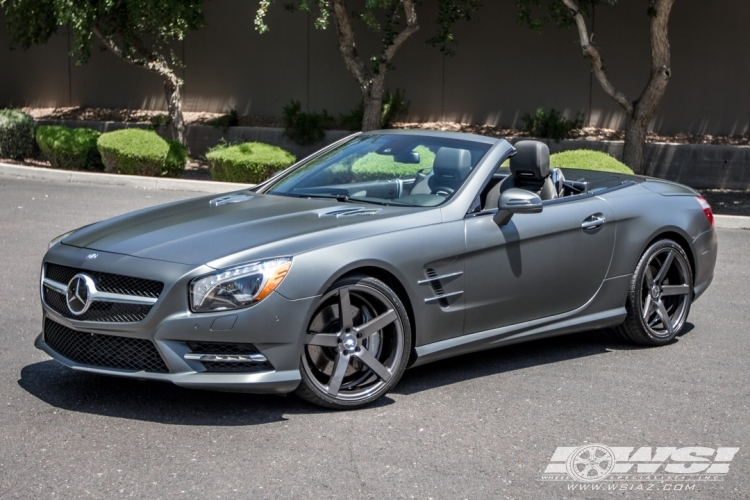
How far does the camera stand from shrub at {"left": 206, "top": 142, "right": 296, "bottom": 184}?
16500 millimetres

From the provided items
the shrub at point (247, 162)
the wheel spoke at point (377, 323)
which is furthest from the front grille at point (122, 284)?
the shrub at point (247, 162)

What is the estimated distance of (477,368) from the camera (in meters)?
6.33

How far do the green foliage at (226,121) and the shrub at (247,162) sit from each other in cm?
453

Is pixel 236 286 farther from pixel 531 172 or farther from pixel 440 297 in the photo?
pixel 531 172

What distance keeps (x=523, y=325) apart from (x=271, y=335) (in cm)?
185

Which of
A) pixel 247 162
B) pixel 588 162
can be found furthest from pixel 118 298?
pixel 247 162

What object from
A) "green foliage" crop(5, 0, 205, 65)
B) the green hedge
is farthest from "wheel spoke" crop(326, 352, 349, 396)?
"green foliage" crop(5, 0, 205, 65)

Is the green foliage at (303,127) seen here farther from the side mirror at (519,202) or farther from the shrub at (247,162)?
the side mirror at (519,202)

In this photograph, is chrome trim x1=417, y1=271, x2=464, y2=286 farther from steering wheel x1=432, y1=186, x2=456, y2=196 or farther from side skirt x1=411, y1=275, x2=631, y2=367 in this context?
steering wheel x1=432, y1=186, x2=456, y2=196

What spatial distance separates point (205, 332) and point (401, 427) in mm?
1114

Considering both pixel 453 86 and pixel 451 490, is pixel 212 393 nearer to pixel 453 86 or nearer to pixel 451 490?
pixel 451 490

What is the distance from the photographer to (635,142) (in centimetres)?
1669

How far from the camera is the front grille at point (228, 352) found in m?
5.00

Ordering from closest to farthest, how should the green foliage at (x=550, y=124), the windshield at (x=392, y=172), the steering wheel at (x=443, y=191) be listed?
the steering wheel at (x=443, y=191), the windshield at (x=392, y=172), the green foliage at (x=550, y=124)
